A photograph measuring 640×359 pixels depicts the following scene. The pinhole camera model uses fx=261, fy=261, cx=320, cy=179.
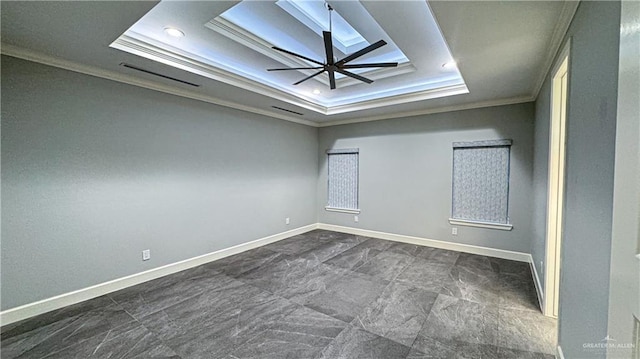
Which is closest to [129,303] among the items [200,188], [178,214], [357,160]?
[178,214]

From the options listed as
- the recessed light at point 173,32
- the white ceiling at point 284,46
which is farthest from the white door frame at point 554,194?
the recessed light at point 173,32

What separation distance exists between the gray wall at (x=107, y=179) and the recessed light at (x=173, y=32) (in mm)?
1050

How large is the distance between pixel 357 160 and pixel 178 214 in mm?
3549

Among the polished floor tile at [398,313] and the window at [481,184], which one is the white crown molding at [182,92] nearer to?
the window at [481,184]

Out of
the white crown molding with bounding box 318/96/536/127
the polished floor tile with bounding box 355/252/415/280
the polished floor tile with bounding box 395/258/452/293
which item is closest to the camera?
the polished floor tile with bounding box 395/258/452/293

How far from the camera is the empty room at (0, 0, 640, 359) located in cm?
155

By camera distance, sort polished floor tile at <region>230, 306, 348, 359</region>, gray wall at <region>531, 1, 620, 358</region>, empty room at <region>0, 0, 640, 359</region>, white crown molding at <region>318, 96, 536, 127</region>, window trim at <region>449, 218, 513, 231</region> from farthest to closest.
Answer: window trim at <region>449, 218, 513, 231</region> < white crown molding at <region>318, 96, 536, 127</region> < polished floor tile at <region>230, 306, 348, 359</region> < empty room at <region>0, 0, 640, 359</region> < gray wall at <region>531, 1, 620, 358</region>

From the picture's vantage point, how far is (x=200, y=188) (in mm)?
3967

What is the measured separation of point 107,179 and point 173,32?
6.02 feet

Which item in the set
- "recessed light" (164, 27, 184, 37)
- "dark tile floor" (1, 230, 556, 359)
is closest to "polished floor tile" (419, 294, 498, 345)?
"dark tile floor" (1, 230, 556, 359)

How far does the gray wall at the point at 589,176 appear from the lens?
1172 millimetres

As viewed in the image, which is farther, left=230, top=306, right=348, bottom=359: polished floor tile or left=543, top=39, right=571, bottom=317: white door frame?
left=543, top=39, right=571, bottom=317: white door frame

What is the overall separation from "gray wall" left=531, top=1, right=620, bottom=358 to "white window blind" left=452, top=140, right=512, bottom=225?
2.59 metres

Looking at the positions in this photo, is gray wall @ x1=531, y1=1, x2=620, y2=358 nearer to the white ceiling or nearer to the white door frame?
the white ceiling
